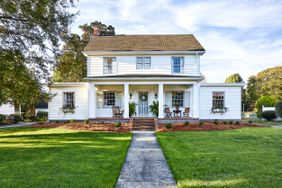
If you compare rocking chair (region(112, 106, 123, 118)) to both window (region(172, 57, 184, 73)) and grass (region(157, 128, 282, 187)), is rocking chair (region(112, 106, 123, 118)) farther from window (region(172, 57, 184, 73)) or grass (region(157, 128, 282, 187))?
grass (region(157, 128, 282, 187))

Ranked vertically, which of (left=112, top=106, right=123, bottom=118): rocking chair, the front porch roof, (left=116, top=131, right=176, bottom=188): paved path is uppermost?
the front porch roof

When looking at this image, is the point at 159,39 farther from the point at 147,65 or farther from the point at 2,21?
the point at 2,21

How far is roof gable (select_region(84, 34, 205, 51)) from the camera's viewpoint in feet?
72.3

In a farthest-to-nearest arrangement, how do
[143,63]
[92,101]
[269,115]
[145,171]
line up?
[269,115] < [143,63] < [92,101] < [145,171]

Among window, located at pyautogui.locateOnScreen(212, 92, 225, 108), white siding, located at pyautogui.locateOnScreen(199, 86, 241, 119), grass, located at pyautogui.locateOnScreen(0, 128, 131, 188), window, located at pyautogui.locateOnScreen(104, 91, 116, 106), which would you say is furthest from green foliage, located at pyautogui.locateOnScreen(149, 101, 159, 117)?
grass, located at pyautogui.locateOnScreen(0, 128, 131, 188)

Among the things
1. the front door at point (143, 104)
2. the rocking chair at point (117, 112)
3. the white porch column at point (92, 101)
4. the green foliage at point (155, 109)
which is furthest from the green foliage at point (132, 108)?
the white porch column at point (92, 101)

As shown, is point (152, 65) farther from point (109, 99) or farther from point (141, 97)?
point (109, 99)

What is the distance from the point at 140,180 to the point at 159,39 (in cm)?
1979

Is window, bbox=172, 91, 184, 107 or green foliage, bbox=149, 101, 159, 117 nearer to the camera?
green foliage, bbox=149, 101, 159, 117

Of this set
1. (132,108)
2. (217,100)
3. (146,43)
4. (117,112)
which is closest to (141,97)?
(132,108)

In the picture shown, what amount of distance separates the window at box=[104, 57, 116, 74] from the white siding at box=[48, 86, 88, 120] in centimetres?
264

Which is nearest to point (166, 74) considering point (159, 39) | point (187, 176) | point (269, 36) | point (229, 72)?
point (159, 39)

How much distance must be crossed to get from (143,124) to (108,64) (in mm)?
6586

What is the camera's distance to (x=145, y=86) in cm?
2262
